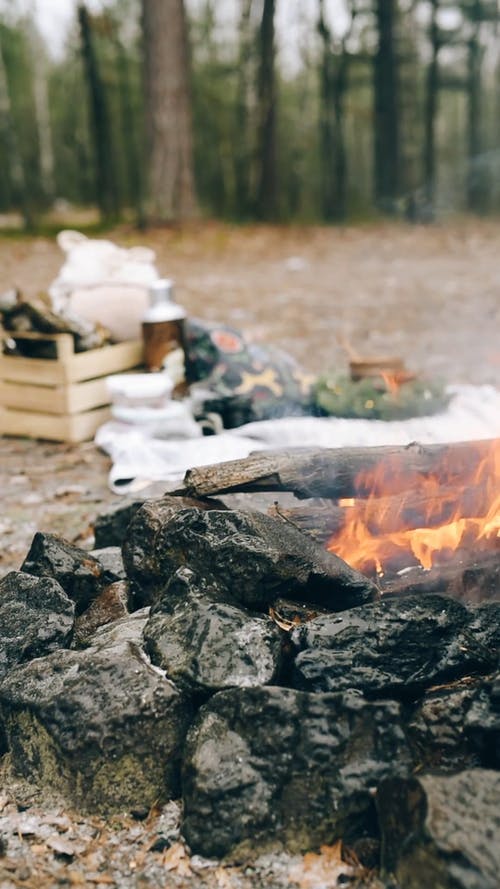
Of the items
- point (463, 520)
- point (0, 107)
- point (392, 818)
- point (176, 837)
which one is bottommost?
point (176, 837)

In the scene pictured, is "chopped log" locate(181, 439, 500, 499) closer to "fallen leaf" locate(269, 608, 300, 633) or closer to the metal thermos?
→ "fallen leaf" locate(269, 608, 300, 633)

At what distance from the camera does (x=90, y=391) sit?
6066mm

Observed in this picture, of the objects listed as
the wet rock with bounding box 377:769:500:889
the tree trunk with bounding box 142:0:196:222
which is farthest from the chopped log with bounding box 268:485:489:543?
the tree trunk with bounding box 142:0:196:222

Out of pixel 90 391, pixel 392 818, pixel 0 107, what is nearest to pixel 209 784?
pixel 392 818

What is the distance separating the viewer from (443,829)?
7.16 ft

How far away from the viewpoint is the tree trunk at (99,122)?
1841 centimetres

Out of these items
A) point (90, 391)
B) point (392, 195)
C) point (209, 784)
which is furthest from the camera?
point (392, 195)

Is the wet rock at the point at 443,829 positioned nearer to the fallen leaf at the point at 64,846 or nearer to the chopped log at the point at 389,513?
the fallen leaf at the point at 64,846

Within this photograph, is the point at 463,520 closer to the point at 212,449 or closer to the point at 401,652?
the point at 401,652

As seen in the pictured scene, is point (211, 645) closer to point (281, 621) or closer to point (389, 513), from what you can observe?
point (281, 621)

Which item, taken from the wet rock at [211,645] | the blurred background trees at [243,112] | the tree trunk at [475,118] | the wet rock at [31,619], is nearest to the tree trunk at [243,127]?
the blurred background trees at [243,112]

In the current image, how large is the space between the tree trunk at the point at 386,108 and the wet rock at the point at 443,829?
19.5 m

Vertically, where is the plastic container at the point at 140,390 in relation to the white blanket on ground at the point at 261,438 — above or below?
above

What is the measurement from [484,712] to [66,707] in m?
1.25
